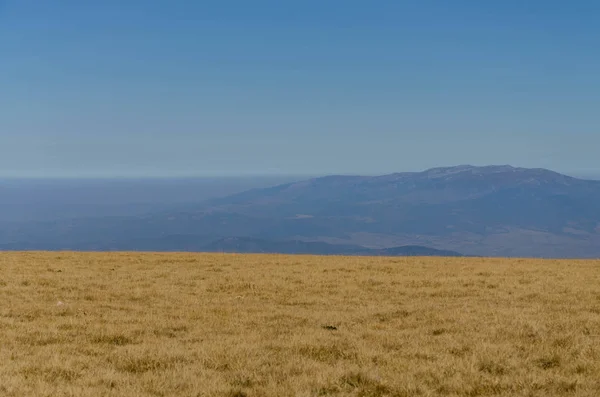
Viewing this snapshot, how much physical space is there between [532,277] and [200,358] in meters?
18.5

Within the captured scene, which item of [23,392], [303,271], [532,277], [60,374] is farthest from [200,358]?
[532,277]

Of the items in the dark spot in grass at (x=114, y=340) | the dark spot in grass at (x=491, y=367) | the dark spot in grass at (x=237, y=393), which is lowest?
the dark spot in grass at (x=114, y=340)

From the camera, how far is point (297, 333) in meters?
13.2

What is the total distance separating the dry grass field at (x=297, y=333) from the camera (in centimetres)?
928

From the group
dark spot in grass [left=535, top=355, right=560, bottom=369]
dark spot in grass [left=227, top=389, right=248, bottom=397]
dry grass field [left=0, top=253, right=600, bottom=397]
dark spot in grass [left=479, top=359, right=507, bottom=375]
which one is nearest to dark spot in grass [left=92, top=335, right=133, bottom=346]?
dry grass field [left=0, top=253, right=600, bottom=397]

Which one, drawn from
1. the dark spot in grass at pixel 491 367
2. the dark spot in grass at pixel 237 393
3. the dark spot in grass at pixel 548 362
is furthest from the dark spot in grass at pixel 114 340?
the dark spot in grass at pixel 548 362

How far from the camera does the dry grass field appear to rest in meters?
9.28

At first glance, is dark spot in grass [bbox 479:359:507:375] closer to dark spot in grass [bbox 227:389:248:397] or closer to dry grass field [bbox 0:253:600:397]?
dry grass field [bbox 0:253:600:397]

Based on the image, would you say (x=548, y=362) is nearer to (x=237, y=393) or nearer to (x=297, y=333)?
(x=297, y=333)

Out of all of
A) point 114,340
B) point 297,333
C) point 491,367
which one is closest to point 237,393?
point 297,333

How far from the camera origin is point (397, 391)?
8.90 meters

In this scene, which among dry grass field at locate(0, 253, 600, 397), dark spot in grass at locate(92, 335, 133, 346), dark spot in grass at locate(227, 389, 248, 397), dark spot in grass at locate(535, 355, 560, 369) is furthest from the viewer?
dark spot in grass at locate(92, 335, 133, 346)

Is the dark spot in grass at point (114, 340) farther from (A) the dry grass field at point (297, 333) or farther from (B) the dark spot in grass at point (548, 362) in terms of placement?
(B) the dark spot in grass at point (548, 362)

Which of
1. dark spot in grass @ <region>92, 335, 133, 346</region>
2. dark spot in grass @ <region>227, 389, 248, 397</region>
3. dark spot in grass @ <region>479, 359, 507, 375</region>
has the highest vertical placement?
dark spot in grass @ <region>479, 359, 507, 375</region>
